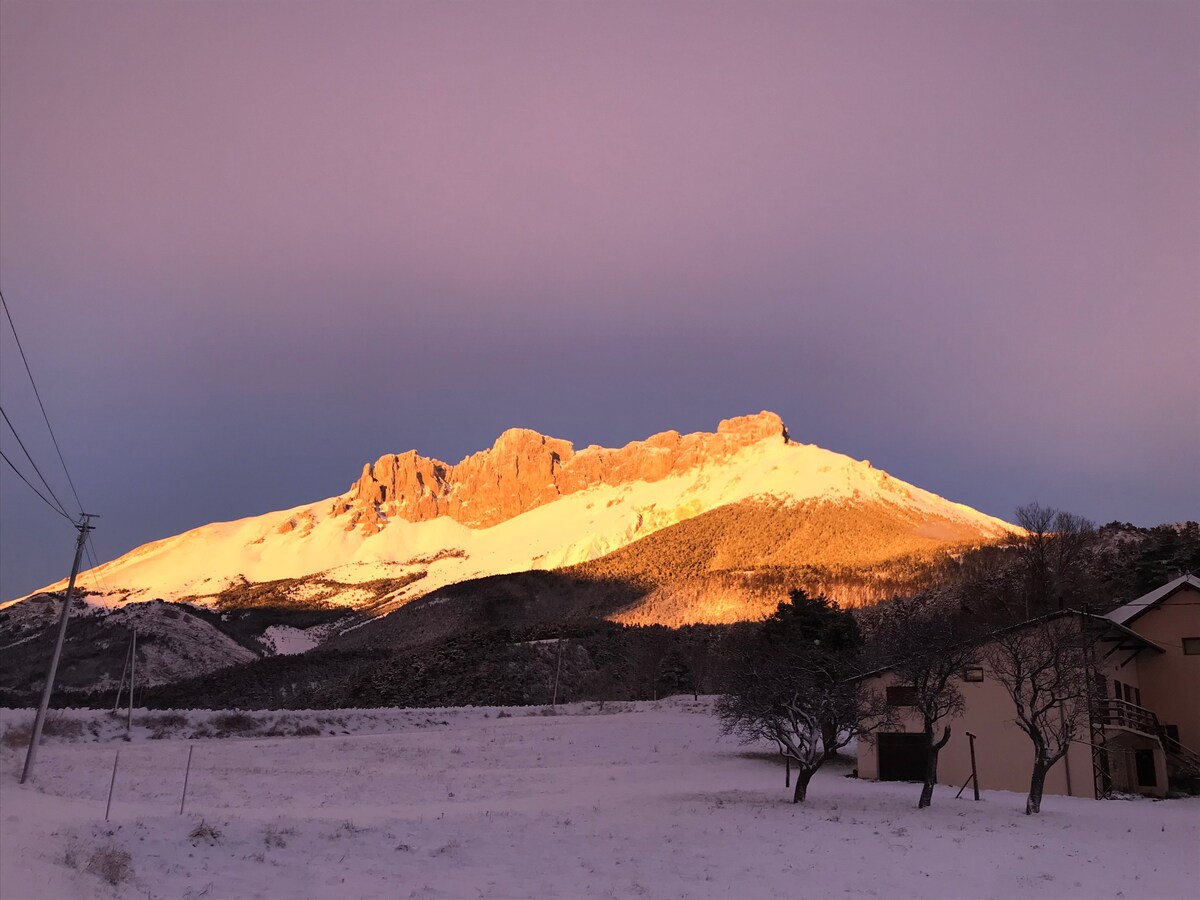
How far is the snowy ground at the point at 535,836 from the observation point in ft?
52.2

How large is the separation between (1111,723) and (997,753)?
4364mm

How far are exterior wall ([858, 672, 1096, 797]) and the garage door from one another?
1388 millimetres

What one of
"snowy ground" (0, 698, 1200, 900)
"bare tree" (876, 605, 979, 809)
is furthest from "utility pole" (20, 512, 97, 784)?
"bare tree" (876, 605, 979, 809)

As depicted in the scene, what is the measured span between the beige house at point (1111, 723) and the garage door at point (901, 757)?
1.7 inches

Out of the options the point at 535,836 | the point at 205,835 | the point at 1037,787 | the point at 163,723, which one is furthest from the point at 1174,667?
the point at 163,723

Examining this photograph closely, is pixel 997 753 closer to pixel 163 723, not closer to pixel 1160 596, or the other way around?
pixel 1160 596

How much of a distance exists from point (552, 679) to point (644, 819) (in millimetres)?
56767

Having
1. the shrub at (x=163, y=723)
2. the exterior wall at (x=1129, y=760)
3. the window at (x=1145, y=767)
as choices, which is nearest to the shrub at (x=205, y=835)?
the exterior wall at (x=1129, y=760)

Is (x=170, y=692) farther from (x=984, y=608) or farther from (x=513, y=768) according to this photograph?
(x=984, y=608)

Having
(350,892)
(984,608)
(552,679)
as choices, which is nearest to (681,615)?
(552,679)

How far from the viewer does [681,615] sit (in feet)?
388

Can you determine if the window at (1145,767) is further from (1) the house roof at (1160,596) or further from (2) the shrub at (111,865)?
(2) the shrub at (111,865)

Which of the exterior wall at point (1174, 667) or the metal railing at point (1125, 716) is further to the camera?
the exterior wall at point (1174, 667)

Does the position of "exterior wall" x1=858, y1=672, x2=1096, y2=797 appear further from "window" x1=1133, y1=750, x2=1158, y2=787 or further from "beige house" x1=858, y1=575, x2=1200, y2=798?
"window" x1=1133, y1=750, x2=1158, y2=787
